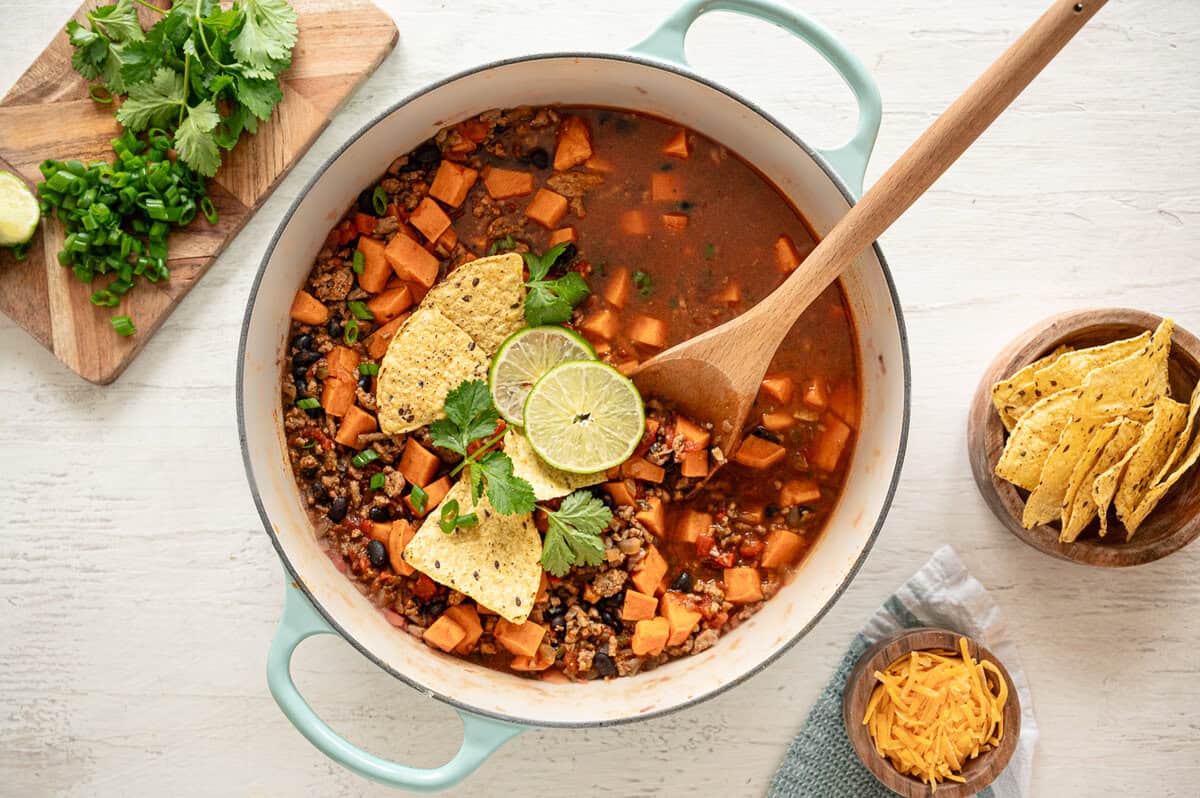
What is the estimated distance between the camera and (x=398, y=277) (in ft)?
9.05

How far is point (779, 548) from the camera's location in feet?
9.12

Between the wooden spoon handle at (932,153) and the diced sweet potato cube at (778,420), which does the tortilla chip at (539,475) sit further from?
the wooden spoon handle at (932,153)

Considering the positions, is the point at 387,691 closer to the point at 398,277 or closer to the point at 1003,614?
the point at 398,277

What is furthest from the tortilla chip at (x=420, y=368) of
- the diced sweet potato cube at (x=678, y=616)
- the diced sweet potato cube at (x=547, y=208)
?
the diced sweet potato cube at (x=678, y=616)

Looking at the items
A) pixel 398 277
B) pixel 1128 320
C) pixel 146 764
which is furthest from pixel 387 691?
pixel 1128 320

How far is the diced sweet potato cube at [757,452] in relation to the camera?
2.75 m

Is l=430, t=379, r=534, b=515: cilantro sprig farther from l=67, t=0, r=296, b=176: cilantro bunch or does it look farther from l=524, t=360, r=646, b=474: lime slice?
l=67, t=0, r=296, b=176: cilantro bunch

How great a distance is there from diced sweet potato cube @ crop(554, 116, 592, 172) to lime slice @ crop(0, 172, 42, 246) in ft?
4.96

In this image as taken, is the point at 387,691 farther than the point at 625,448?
Yes

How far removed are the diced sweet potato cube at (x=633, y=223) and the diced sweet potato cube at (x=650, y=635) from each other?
1102mm

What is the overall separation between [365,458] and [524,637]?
0.67 m

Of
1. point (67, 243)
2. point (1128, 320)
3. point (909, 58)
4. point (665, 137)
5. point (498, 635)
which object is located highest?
point (909, 58)

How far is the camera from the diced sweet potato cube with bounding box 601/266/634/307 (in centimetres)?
274

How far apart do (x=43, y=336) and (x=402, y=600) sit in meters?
1.32
